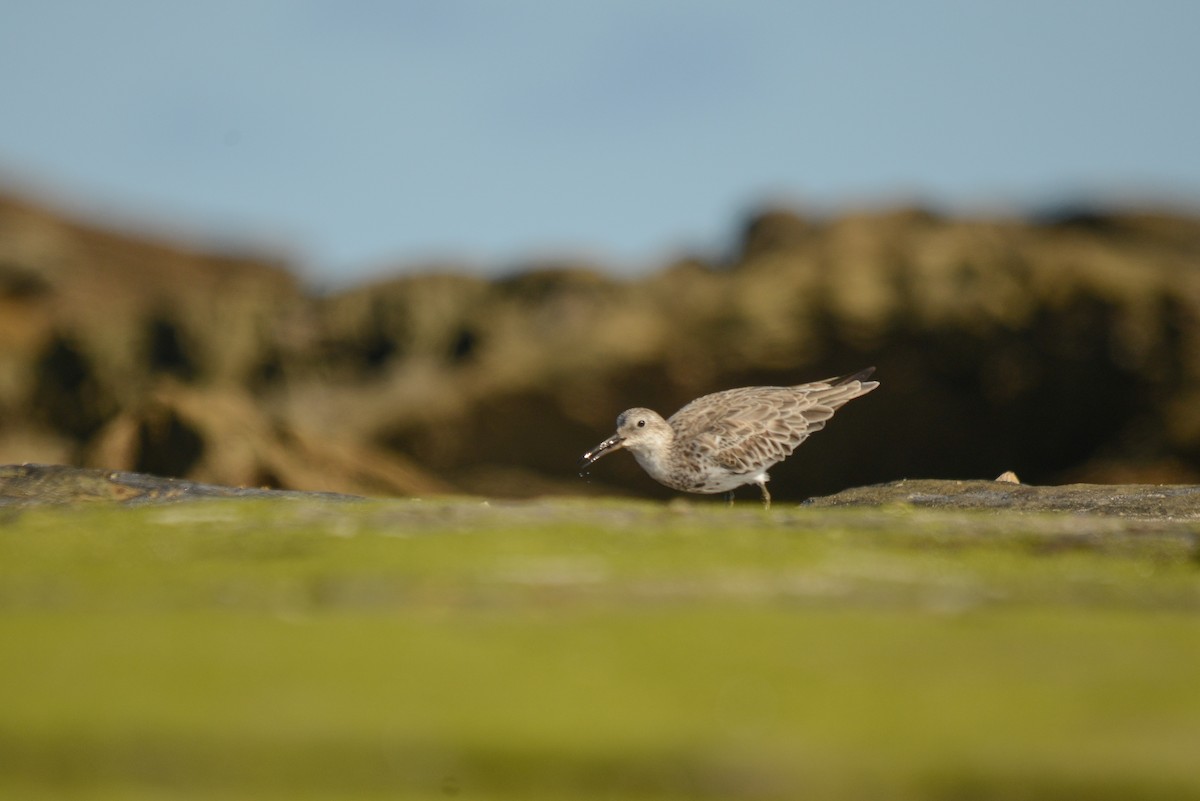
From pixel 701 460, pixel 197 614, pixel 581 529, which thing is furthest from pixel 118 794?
pixel 701 460

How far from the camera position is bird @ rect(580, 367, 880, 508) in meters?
12.9

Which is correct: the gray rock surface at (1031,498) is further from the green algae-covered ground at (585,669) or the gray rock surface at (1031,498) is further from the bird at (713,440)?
the green algae-covered ground at (585,669)

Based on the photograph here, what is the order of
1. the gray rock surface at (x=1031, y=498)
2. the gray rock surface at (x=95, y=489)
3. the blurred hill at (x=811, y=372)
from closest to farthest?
1. the gray rock surface at (x=95, y=489)
2. the gray rock surface at (x=1031, y=498)
3. the blurred hill at (x=811, y=372)

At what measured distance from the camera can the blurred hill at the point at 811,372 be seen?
2459 cm

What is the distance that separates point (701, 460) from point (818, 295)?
16.4 m

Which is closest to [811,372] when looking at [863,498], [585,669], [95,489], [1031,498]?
[863,498]

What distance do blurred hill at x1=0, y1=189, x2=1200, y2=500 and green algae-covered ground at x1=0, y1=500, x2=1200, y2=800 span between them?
16148 mm

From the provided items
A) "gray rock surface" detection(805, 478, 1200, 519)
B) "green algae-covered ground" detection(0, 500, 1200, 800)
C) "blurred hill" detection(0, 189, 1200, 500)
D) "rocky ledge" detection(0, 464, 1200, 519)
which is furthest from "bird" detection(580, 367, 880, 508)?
"blurred hill" detection(0, 189, 1200, 500)

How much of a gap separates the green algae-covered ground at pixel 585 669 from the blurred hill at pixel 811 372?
16148 mm

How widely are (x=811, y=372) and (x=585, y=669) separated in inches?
970

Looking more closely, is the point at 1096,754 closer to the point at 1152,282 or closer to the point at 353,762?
the point at 353,762

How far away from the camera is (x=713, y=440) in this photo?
42.2 ft

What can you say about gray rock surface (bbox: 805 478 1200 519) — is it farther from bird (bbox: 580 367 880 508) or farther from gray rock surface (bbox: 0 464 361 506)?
gray rock surface (bbox: 0 464 361 506)

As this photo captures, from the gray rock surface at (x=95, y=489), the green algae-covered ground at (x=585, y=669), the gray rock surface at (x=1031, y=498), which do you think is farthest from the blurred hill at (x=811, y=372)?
the green algae-covered ground at (x=585, y=669)
